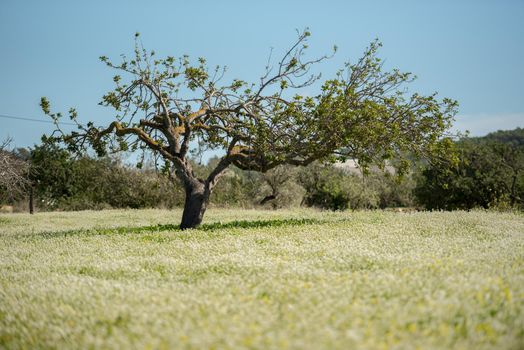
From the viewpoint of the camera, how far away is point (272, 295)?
25.5 feet

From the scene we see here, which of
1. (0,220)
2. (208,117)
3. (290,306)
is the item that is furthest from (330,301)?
(0,220)

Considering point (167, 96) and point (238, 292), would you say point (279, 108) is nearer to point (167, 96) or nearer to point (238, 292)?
point (167, 96)

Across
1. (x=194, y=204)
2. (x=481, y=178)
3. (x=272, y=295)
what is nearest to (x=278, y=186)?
(x=481, y=178)

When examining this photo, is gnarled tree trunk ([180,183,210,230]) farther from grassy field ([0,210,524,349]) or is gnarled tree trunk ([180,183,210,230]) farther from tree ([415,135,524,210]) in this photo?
tree ([415,135,524,210])

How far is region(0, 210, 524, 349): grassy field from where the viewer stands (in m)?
5.69

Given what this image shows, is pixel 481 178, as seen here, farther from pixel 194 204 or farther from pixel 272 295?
pixel 272 295

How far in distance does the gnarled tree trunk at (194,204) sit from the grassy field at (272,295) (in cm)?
552

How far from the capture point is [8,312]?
308 inches

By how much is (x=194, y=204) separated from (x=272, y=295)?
13.2 m

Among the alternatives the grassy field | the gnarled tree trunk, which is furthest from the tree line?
the grassy field

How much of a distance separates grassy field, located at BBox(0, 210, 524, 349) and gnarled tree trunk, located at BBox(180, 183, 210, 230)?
552 centimetres

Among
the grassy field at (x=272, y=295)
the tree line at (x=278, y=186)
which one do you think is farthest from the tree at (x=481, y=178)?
the grassy field at (x=272, y=295)

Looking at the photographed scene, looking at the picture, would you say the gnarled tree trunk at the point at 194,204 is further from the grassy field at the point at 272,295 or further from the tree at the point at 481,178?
the tree at the point at 481,178

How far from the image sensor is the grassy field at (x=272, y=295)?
18.7 ft
